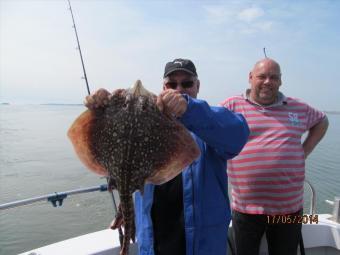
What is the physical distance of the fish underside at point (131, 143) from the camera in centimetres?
202

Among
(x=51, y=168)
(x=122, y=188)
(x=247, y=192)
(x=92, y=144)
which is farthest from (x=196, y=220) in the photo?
(x=51, y=168)

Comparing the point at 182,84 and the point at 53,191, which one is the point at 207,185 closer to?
the point at 182,84

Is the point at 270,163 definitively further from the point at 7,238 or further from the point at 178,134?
the point at 7,238

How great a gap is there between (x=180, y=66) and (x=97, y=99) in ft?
3.32

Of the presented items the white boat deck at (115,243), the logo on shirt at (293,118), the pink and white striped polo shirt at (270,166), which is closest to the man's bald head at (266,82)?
the pink and white striped polo shirt at (270,166)

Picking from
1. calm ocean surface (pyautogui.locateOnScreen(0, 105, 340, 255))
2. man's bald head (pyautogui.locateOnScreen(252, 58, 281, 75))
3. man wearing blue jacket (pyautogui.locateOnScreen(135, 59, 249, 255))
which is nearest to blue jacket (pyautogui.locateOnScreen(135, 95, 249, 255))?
man wearing blue jacket (pyautogui.locateOnScreen(135, 59, 249, 255))

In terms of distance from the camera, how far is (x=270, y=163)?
3.87 meters

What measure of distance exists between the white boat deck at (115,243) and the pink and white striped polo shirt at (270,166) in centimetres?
98

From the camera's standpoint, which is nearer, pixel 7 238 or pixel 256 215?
pixel 256 215

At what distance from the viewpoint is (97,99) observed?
6.75 feet

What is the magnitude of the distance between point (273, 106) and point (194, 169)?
2.01m

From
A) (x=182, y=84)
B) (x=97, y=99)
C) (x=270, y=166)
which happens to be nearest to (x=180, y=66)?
(x=182, y=84)

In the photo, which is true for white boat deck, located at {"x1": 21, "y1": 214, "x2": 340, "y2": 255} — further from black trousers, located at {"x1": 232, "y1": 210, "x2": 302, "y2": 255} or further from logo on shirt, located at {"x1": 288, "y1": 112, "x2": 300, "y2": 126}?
logo on shirt, located at {"x1": 288, "y1": 112, "x2": 300, "y2": 126}

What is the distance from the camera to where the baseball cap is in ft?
9.33
